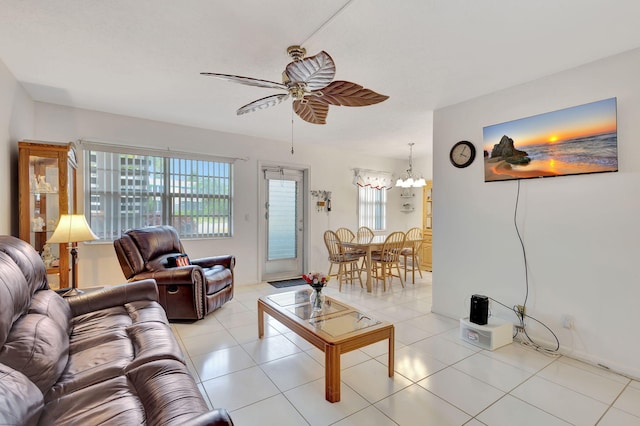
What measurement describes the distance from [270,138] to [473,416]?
4351mm

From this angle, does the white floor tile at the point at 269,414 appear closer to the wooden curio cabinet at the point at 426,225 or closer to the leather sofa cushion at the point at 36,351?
the leather sofa cushion at the point at 36,351

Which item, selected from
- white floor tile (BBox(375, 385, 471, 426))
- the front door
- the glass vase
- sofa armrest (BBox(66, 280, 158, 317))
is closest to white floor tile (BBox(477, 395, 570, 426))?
white floor tile (BBox(375, 385, 471, 426))

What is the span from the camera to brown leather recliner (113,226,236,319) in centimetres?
314

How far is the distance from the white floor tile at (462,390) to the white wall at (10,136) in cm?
369

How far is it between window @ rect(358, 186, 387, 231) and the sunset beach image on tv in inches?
128

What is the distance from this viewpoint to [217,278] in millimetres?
3482

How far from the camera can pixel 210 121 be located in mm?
4035

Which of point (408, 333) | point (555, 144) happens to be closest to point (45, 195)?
point (408, 333)

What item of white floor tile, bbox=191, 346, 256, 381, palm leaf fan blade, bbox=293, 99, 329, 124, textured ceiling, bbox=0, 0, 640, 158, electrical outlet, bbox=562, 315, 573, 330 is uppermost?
textured ceiling, bbox=0, 0, 640, 158

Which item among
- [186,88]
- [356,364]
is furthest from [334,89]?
[356,364]

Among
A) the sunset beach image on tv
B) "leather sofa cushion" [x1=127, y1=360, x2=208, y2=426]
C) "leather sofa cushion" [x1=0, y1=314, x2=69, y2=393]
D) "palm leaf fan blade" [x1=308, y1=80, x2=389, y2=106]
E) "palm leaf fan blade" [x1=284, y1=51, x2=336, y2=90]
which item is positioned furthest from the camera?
the sunset beach image on tv

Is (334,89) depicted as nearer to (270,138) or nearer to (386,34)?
(386,34)

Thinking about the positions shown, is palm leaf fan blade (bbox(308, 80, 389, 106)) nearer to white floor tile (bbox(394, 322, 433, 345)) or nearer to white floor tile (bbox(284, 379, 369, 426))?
white floor tile (bbox(284, 379, 369, 426))

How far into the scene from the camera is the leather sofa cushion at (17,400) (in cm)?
95
